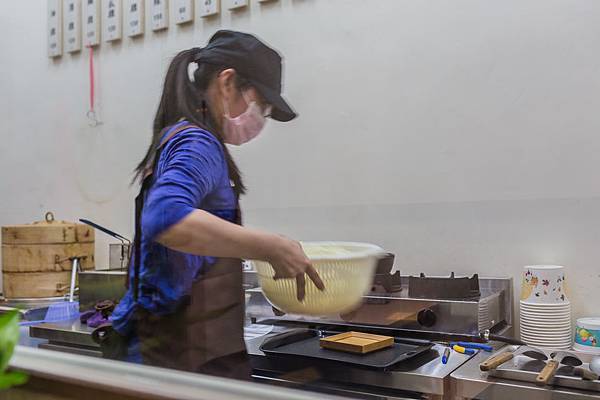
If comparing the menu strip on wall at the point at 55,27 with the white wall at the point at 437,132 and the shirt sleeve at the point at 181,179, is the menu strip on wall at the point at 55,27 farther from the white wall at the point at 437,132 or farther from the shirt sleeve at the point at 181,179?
the shirt sleeve at the point at 181,179

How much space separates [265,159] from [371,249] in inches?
11.4

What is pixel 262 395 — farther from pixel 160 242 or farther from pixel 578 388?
pixel 578 388

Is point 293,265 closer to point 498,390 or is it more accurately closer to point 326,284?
point 326,284

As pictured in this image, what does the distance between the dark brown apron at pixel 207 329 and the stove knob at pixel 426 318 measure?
0.36 m

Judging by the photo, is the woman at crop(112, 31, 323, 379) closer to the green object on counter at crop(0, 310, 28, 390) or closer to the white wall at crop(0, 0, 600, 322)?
the white wall at crop(0, 0, 600, 322)

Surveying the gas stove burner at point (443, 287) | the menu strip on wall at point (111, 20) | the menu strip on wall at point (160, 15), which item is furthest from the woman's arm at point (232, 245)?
the menu strip on wall at point (111, 20)

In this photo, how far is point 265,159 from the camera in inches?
46.1

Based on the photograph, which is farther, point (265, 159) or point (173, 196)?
point (265, 159)

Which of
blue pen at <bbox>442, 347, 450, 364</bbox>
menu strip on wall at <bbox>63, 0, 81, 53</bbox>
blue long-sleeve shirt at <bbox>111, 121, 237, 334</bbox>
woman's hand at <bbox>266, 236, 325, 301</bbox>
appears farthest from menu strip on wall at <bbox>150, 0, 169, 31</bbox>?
blue pen at <bbox>442, 347, 450, 364</bbox>

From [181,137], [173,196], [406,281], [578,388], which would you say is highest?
[181,137]

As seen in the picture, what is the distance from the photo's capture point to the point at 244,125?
1080 mm

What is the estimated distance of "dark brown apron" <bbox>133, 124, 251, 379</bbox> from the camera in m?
0.98

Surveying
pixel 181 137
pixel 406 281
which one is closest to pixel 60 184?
pixel 181 137

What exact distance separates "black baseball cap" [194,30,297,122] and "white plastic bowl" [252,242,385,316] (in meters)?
0.30
